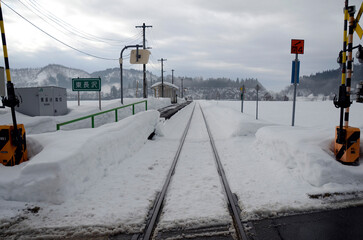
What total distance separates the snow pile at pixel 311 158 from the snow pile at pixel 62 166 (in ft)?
15.7

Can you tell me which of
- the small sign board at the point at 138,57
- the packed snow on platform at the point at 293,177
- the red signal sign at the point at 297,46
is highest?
the small sign board at the point at 138,57

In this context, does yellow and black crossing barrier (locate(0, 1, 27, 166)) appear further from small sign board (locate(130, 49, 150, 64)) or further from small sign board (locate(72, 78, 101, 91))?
small sign board (locate(130, 49, 150, 64))

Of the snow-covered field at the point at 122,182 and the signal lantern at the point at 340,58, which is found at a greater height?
the signal lantern at the point at 340,58

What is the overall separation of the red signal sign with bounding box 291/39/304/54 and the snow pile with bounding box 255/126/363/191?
4.09 metres

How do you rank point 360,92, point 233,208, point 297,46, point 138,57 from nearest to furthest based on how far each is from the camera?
point 233,208 < point 360,92 < point 297,46 < point 138,57

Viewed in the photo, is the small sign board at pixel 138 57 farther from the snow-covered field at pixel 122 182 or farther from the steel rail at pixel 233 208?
the steel rail at pixel 233 208

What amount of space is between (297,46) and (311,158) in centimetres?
607

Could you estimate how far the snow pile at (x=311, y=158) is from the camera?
4926 millimetres

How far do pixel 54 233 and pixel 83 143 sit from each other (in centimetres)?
242

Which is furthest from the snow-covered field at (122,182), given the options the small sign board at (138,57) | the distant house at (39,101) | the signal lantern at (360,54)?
the small sign board at (138,57)

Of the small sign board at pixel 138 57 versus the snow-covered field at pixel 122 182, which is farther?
the small sign board at pixel 138 57

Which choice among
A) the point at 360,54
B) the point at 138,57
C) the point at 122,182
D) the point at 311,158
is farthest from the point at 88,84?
the point at 360,54

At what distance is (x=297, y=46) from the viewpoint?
951 cm

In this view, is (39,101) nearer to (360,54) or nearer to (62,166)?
(62,166)
